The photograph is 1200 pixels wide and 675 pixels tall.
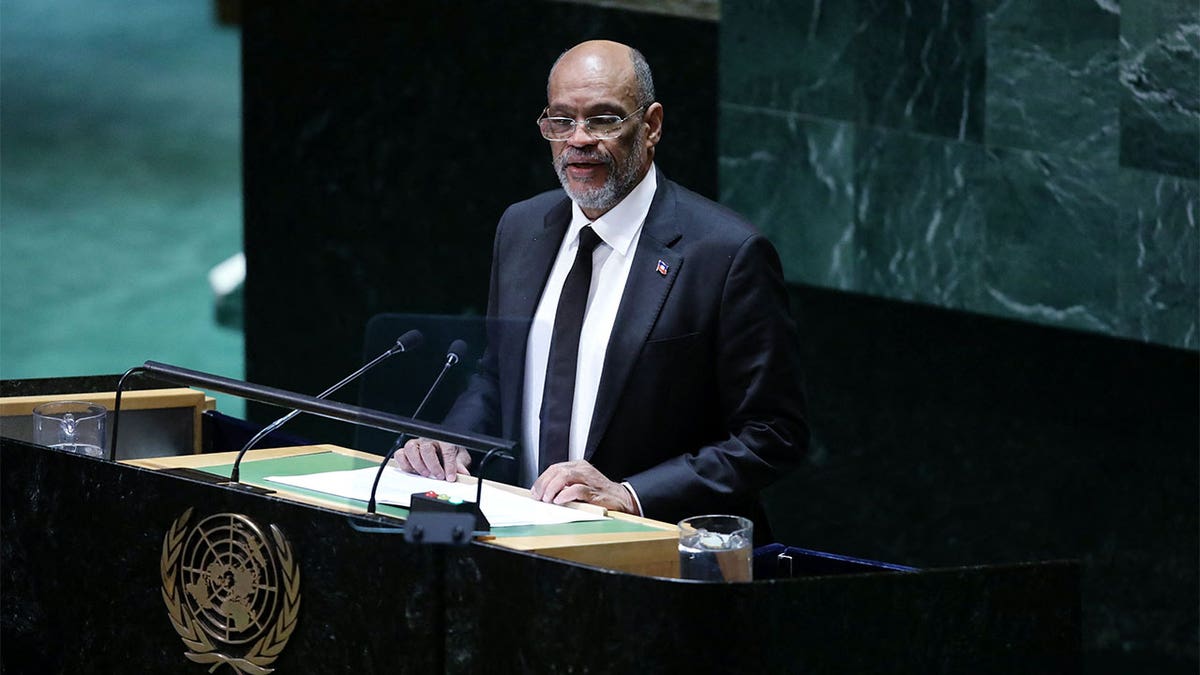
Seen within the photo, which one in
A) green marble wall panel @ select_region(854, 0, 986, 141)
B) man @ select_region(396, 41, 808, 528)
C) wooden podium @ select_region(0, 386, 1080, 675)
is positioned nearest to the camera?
wooden podium @ select_region(0, 386, 1080, 675)

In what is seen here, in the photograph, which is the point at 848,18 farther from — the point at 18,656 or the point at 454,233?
the point at 18,656

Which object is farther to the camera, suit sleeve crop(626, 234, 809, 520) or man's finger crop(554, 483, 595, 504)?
suit sleeve crop(626, 234, 809, 520)

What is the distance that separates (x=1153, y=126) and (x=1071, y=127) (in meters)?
0.26

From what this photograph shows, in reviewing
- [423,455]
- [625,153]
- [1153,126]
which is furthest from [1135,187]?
[423,455]

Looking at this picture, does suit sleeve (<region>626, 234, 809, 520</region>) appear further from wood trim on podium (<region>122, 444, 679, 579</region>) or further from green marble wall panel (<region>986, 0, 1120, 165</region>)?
green marble wall panel (<region>986, 0, 1120, 165</region>)

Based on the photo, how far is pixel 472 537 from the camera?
2775 millimetres

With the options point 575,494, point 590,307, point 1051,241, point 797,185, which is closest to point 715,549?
point 575,494

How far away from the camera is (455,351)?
10.6ft

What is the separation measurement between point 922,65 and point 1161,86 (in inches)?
32.3

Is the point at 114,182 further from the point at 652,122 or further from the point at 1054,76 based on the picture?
the point at 652,122

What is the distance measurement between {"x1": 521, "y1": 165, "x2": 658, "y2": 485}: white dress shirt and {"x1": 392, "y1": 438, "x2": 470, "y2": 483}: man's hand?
1.08 ft

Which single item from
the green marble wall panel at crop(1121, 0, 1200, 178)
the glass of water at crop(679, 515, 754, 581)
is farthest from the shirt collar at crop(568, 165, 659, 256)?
the green marble wall panel at crop(1121, 0, 1200, 178)

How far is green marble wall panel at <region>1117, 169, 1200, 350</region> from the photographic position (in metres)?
5.46

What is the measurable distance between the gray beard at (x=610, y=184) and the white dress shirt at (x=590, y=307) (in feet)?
0.08
